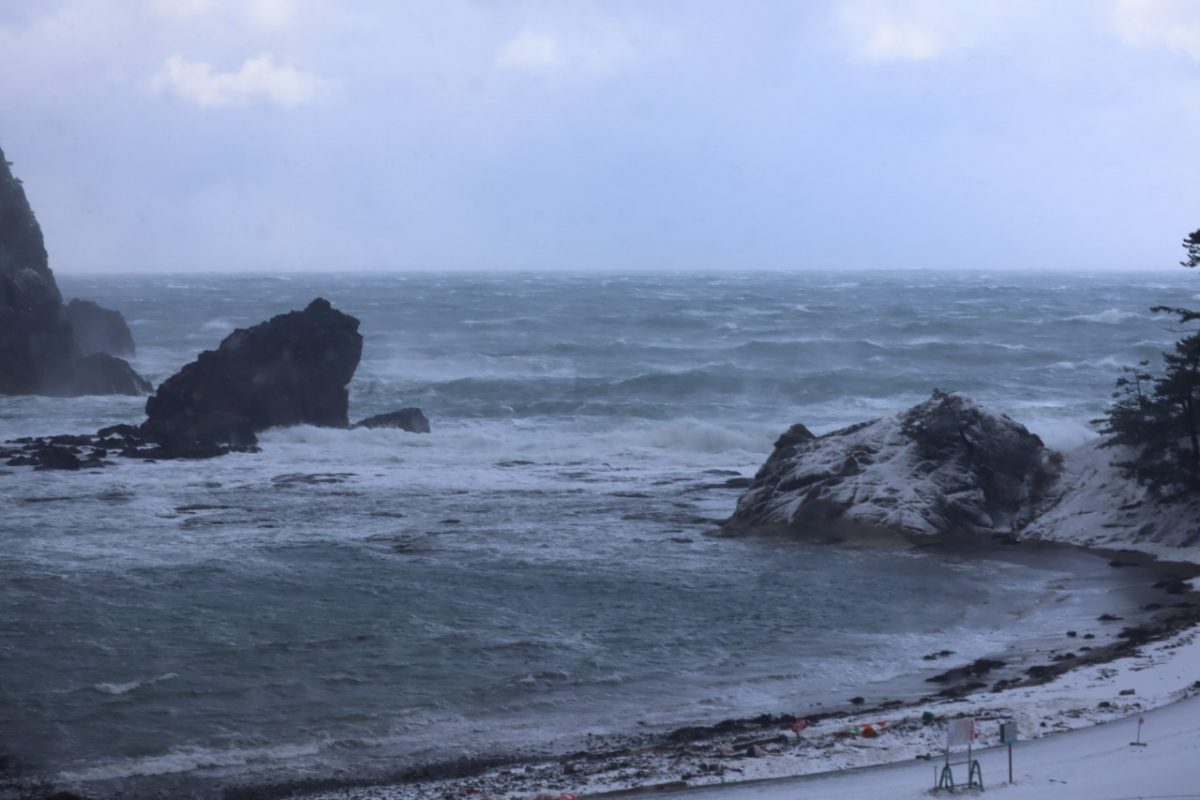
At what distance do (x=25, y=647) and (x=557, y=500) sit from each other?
1196 cm

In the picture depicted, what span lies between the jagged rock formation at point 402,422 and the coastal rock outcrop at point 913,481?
13.1 m

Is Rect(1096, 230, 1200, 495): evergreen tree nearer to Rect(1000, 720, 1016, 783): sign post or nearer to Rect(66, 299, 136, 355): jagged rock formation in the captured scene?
Rect(1000, 720, 1016, 783): sign post

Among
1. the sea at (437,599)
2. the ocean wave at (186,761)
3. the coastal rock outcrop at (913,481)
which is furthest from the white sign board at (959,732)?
the coastal rock outcrop at (913,481)

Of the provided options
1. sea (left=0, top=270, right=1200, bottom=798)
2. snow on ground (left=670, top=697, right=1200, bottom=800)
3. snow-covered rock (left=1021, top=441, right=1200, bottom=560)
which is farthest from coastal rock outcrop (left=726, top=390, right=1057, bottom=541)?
snow on ground (left=670, top=697, right=1200, bottom=800)

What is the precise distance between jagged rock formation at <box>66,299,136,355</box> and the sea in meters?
13.3

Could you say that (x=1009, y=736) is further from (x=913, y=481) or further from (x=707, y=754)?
(x=913, y=481)

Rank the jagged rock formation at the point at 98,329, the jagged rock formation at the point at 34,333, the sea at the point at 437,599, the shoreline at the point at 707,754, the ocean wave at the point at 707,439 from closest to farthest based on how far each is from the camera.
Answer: the shoreline at the point at 707,754, the sea at the point at 437,599, the ocean wave at the point at 707,439, the jagged rock formation at the point at 34,333, the jagged rock formation at the point at 98,329

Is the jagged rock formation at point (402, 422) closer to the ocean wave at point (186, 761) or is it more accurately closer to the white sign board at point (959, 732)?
the ocean wave at point (186, 761)

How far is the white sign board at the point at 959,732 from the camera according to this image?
9617mm

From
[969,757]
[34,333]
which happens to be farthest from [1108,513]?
[34,333]

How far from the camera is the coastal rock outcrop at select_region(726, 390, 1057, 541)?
21.9m

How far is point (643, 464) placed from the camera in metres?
30.6

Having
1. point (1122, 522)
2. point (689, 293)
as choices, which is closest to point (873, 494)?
point (1122, 522)

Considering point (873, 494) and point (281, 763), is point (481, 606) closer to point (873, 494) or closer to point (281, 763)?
point (281, 763)
